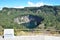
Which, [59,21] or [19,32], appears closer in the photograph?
[19,32]

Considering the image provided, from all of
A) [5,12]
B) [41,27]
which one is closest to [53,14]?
[41,27]

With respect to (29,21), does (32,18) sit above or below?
above

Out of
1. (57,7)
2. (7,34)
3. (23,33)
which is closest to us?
(7,34)

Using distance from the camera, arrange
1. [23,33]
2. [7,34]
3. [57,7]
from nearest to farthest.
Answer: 1. [7,34]
2. [23,33]
3. [57,7]

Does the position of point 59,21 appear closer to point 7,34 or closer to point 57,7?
point 57,7
